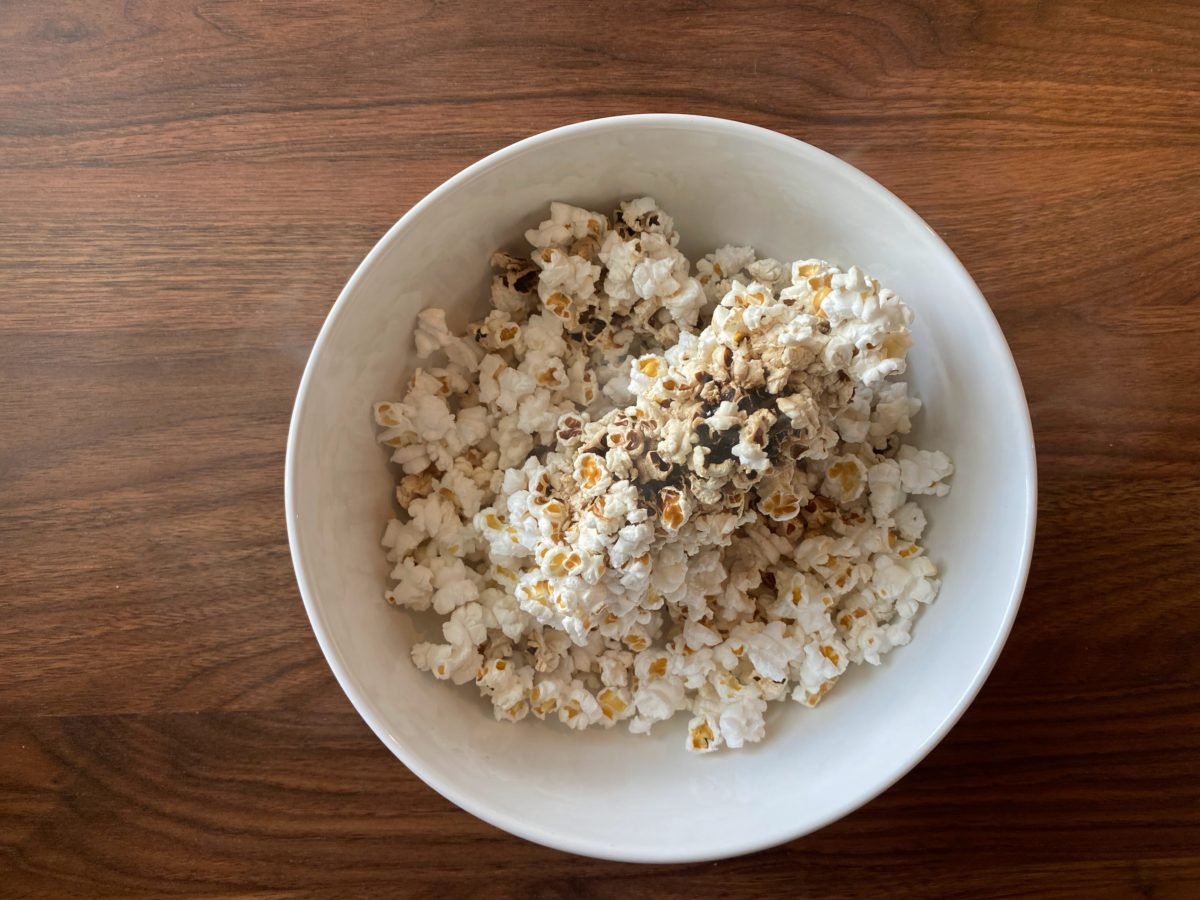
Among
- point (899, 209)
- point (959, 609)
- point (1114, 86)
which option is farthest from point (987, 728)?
point (1114, 86)

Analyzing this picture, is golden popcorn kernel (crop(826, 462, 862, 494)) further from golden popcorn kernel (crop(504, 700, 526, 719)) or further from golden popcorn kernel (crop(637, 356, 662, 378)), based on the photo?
golden popcorn kernel (crop(504, 700, 526, 719))

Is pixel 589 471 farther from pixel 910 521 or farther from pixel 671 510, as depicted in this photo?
pixel 910 521

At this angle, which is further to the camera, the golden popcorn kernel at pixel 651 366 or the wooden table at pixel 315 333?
the wooden table at pixel 315 333

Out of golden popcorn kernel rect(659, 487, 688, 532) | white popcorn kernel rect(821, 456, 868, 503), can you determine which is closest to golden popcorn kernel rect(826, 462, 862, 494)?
white popcorn kernel rect(821, 456, 868, 503)

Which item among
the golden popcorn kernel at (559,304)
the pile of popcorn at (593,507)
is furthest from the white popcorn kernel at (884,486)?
the golden popcorn kernel at (559,304)

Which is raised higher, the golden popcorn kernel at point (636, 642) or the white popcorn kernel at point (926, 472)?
the white popcorn kernel at point (926, 472)

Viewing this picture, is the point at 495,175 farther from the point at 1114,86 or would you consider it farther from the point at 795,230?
the point at 1114,86

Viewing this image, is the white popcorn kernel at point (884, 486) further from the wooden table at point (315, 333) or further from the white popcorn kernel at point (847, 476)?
the wooden table at point (315, 333)
